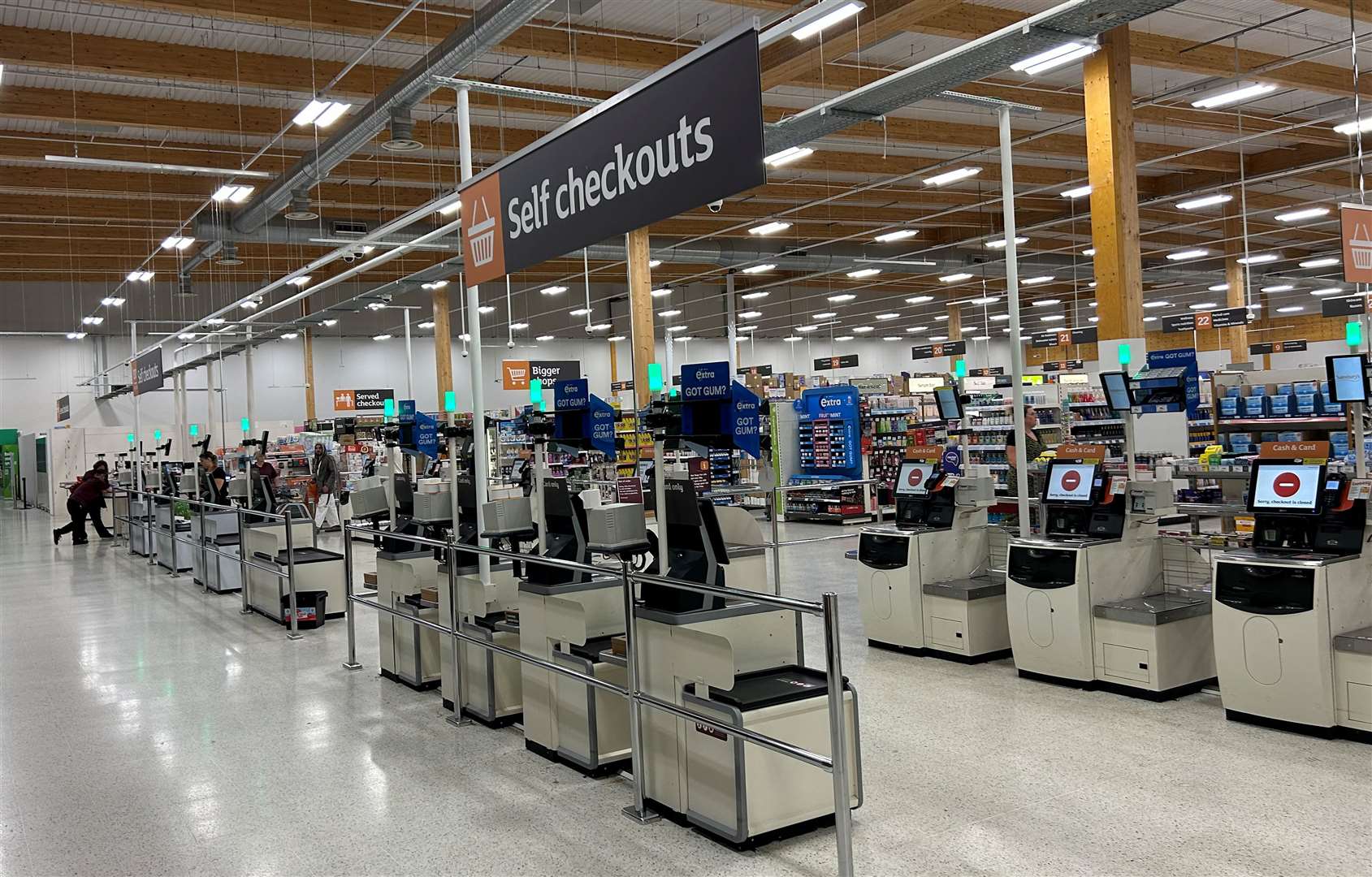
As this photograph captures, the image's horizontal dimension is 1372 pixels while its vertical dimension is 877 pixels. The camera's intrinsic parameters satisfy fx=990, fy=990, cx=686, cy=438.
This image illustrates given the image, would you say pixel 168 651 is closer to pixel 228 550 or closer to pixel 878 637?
pixel 228 550

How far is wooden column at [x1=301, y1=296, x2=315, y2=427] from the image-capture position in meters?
25.0

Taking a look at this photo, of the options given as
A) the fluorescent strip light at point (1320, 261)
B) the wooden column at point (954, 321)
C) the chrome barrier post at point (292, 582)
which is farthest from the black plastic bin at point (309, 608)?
the wooden column at point (954, 321)

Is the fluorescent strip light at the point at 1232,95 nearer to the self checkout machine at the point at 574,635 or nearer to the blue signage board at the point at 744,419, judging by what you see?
the blue signage board at the point at 744,419

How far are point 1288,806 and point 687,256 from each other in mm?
15609

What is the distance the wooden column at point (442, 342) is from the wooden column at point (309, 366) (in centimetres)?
517

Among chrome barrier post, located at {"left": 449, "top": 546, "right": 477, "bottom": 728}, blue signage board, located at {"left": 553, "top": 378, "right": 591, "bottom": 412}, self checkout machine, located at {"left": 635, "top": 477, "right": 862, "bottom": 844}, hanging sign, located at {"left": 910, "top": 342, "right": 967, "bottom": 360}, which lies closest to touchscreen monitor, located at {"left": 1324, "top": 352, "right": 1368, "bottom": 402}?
self checkout machine, located at {"left": 635, "top": 477, "right": 862, "bottom": 844}

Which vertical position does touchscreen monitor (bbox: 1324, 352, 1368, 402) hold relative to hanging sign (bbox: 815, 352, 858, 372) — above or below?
below

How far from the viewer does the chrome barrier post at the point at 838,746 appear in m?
2.95

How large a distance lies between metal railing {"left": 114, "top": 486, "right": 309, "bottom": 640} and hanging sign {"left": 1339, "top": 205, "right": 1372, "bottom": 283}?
8.42 m

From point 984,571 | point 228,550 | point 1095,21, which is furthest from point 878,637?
point 228,550

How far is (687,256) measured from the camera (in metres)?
18.5

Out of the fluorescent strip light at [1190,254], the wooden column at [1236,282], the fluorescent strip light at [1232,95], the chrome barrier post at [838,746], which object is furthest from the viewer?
the fluorescent strip light at [1190,254]

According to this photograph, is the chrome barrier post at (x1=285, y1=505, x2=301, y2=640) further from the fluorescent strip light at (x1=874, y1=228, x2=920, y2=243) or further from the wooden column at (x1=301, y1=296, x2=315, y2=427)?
the wooden column at (x1=301, y1=296, x2=315, y2=427)

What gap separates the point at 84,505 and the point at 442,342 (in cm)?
726
